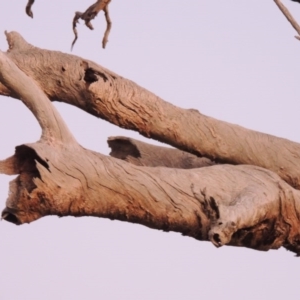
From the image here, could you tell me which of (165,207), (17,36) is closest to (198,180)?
(165,207)

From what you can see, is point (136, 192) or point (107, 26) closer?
point (136, 192)

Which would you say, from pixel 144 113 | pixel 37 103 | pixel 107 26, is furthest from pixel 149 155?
pixel 37 103

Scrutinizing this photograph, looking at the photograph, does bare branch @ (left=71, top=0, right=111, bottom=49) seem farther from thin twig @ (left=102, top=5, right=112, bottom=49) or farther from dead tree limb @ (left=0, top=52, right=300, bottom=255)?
dead tree limb @ (left=0, top=52, right=300, bottom=255)

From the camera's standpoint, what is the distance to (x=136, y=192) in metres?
3.08

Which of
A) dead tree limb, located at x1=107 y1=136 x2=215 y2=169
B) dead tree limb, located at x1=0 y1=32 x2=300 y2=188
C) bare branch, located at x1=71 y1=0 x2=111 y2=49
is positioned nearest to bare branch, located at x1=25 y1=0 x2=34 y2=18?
dead tree limb, located at x1=0 y1=32 x2=300 y2=188

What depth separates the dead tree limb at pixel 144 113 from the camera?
3.74 metres

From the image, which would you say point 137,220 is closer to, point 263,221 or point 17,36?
point 263,221

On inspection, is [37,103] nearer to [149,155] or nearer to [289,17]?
[149,155]

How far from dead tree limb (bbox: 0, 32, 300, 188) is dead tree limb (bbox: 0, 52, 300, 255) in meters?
0.50

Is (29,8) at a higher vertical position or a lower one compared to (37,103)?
higher

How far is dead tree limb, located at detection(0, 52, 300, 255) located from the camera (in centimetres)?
289

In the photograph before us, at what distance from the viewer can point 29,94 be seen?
3.04 m

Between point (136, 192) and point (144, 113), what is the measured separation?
0.79 meters

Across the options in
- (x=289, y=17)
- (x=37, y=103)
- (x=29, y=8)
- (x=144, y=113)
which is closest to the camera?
(x=37, y=103)
